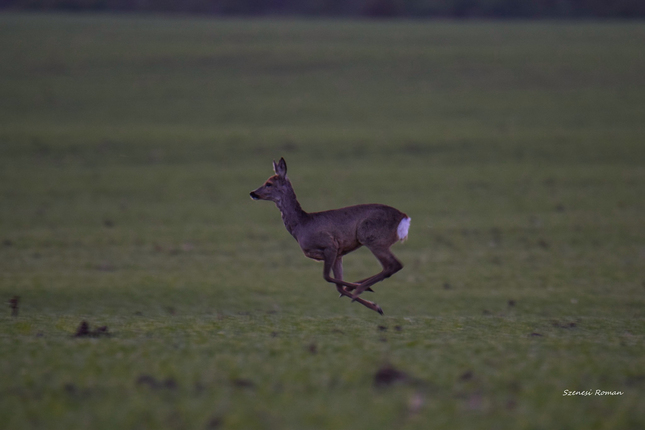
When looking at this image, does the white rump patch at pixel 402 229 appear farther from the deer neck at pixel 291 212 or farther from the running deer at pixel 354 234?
the deer neck at pixel 291 212

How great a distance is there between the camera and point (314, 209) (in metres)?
20.0

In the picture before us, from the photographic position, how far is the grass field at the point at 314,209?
648 cm

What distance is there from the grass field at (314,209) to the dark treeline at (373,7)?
13.8 meters

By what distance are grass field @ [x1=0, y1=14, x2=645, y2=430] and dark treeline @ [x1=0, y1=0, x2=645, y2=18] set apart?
13.8 metres

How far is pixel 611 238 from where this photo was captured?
17.8 metres

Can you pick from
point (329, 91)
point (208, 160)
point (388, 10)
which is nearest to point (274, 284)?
point (208, 160)

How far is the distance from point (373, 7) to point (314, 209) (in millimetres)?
51070

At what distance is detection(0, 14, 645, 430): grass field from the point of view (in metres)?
6.48

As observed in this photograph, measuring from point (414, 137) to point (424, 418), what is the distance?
26075 mm
